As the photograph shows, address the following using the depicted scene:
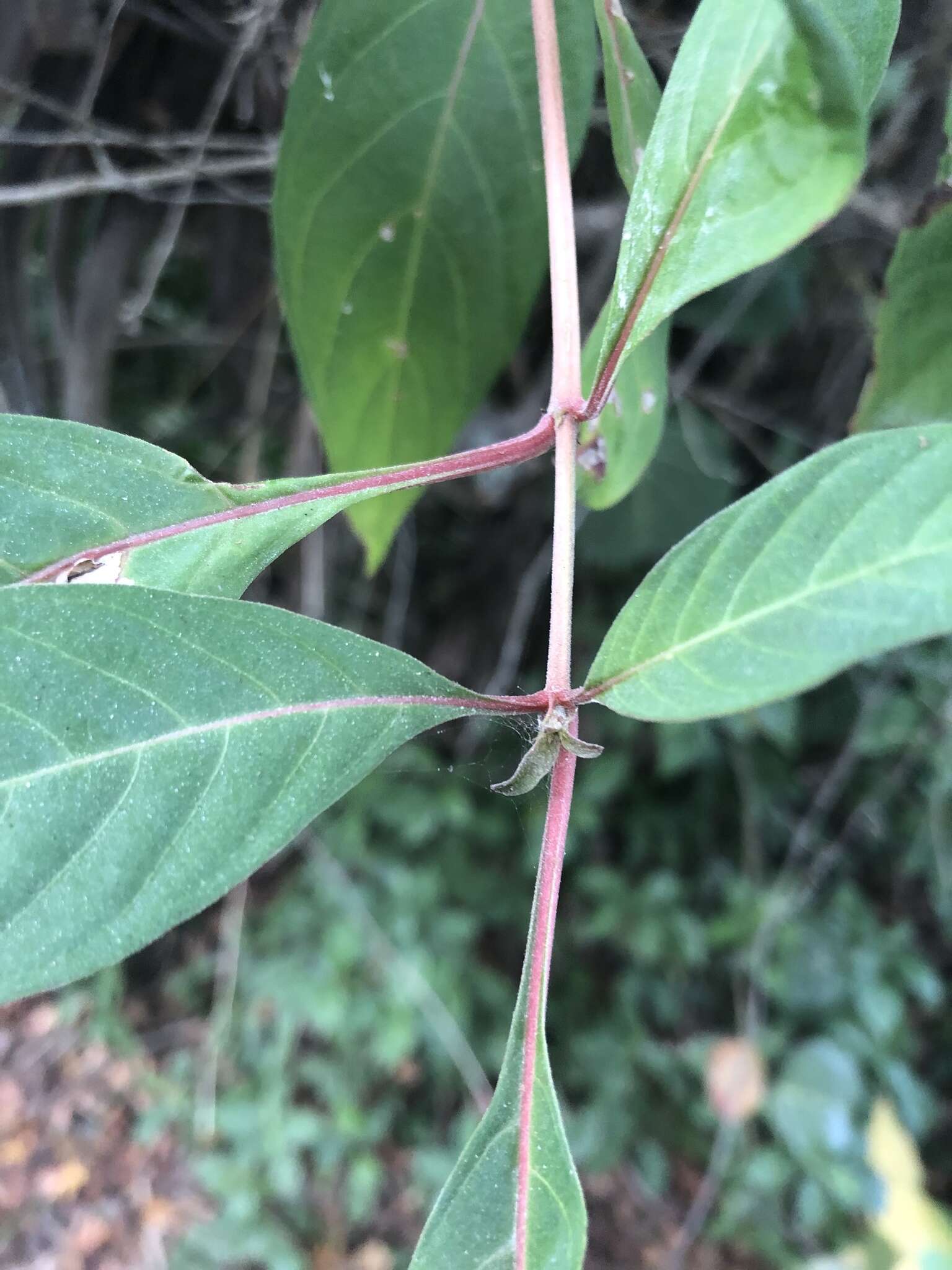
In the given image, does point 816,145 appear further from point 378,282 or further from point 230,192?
point 230,192

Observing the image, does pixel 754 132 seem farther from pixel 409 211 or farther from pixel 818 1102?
pixel 818 1102

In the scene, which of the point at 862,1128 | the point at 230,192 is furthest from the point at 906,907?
the point at 230,192

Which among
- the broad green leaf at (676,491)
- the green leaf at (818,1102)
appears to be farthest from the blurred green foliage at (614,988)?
the broad green leaf at (676,491)

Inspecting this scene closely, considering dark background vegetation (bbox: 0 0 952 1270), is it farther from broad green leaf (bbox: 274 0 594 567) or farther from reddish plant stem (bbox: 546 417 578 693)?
reddish plant stem (bbox: 546 417 578 693)

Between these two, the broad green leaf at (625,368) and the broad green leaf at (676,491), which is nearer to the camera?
the broad green leaf at (625,368)

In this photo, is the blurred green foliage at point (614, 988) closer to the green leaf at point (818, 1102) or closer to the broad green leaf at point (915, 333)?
the green leaf at point (818, 1102)

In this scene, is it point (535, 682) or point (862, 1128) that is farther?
point (862, 1128)

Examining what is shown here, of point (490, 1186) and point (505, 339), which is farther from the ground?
point (505, 339)
